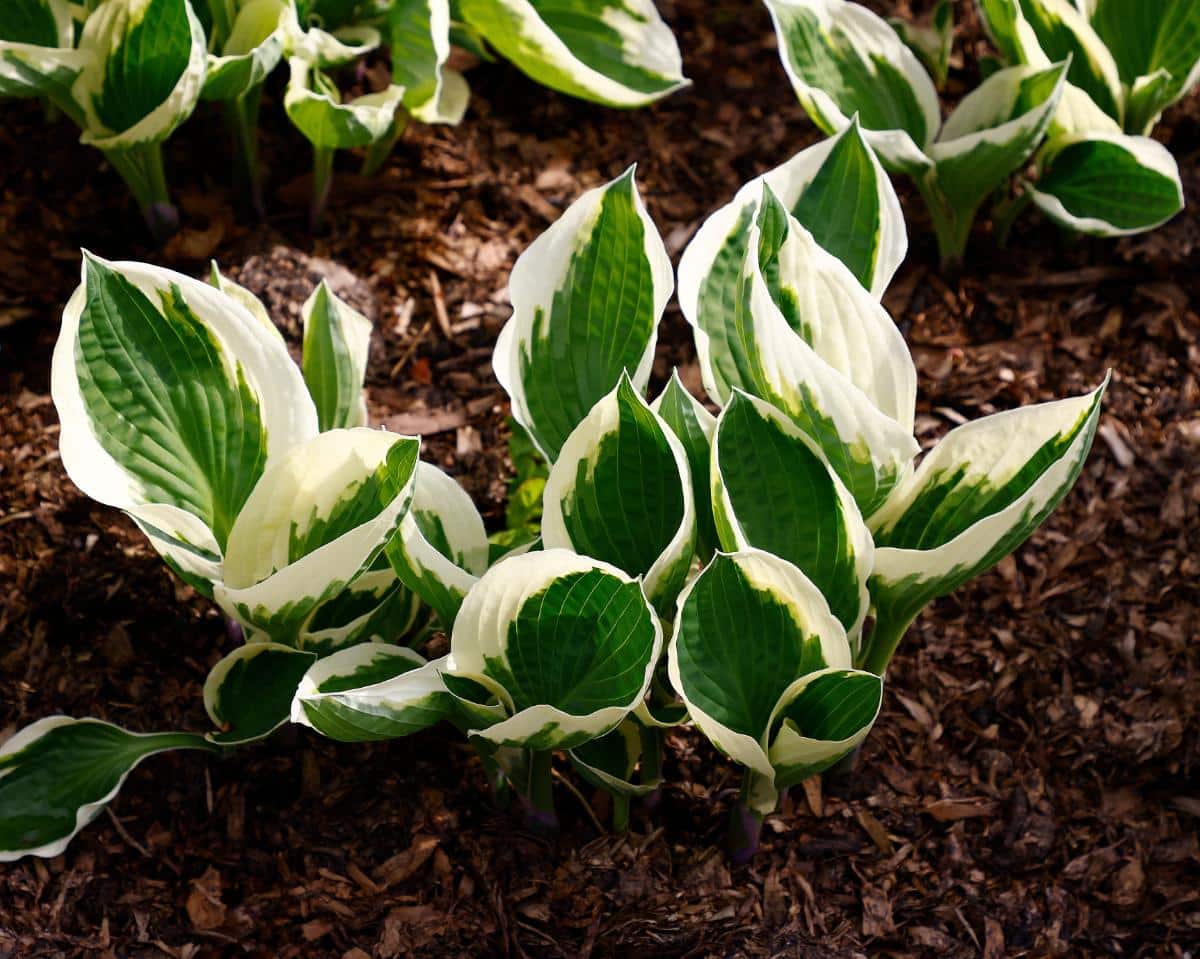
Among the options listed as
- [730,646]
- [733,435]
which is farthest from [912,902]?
[733,435]

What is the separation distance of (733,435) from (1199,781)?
0.81m

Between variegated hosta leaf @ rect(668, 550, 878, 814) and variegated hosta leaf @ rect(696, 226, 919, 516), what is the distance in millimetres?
153

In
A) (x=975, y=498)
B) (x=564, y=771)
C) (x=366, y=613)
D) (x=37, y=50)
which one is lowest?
(x=564, y=771)

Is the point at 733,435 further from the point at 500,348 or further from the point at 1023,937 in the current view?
the point at 1023,937

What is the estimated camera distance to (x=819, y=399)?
1251 millimetres

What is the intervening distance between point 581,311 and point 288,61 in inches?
27.5

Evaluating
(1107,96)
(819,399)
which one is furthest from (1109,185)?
(819,399)

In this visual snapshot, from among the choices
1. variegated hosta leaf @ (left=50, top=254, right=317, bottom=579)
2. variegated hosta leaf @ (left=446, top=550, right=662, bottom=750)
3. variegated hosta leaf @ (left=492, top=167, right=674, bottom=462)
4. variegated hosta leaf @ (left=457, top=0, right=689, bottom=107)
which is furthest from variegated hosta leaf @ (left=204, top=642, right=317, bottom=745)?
variegated hosta leaf @ (left=457, top=0, right=689, bottom=107)

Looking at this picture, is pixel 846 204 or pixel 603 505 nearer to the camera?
pixel 603 505

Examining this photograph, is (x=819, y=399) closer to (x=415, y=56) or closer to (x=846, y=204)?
(x=846, y=204)

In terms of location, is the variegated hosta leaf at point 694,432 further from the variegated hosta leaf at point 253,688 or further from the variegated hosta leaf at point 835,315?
the variegated hosta leaf at point 253,688

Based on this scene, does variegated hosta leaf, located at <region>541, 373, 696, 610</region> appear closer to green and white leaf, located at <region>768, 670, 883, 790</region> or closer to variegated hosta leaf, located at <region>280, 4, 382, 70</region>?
green and white leaf, located at <region>768, 670, 883, 790</region>

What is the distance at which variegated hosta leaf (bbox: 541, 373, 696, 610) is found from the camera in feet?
4.06

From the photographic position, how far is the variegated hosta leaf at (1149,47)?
188cm
